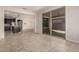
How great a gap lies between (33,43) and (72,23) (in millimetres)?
1087

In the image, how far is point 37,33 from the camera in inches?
74.7

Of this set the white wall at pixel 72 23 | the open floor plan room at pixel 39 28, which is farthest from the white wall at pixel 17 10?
the white wall at pixel 72 23

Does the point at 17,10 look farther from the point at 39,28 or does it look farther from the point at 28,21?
the point at 39,28

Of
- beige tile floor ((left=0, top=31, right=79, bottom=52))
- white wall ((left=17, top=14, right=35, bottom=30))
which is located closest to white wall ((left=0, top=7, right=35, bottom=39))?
white wall ((left=17, top=14, right=35, bottom=30))

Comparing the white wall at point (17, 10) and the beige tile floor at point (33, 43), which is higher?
the white wall at point (17, 10)

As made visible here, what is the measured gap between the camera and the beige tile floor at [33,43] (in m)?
1.62

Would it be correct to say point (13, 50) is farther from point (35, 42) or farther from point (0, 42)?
point (35, 42)

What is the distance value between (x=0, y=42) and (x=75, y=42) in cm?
164

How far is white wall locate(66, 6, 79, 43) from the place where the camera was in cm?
182

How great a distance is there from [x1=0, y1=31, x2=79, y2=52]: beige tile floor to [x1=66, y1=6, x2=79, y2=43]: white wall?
15 centimetres

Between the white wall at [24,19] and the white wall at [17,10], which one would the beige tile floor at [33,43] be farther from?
the white wall at [17,10]

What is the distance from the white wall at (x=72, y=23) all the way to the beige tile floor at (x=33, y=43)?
0.49 ft

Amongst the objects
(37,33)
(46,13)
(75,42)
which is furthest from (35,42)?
(75,42)
